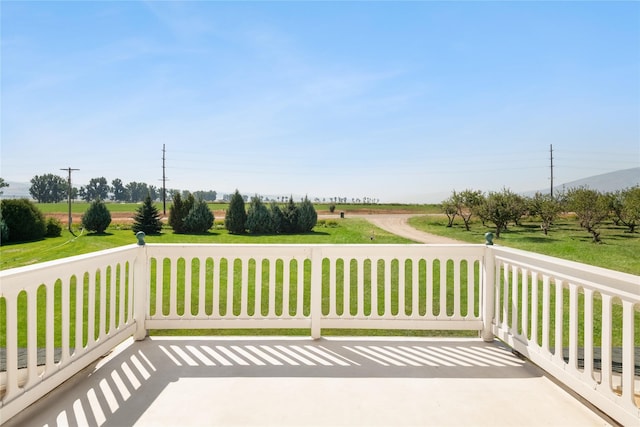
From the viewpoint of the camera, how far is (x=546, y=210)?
15.5 ft

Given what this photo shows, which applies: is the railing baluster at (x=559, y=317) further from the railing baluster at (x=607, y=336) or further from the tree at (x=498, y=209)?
the tree at (x=498, y=209)

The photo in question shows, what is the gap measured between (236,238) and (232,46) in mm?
2508

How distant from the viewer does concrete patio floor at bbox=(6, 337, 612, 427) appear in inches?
53.6

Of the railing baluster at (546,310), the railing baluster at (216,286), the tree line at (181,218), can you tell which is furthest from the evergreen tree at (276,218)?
the railing baluster at (546,310)

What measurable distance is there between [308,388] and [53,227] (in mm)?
4127

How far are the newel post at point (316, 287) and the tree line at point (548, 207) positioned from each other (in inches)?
147

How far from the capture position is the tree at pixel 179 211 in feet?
14.5

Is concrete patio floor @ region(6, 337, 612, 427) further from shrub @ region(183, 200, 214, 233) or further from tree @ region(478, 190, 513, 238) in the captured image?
tree @ region(478, 190, 513, 238)

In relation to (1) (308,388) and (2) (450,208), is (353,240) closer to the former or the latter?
(2) (450,208)

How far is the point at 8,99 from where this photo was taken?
12.7 ft

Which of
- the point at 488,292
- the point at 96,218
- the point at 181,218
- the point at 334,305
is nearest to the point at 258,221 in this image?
the point at 181,218

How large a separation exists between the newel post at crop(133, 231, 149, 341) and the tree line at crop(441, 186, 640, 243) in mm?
4676

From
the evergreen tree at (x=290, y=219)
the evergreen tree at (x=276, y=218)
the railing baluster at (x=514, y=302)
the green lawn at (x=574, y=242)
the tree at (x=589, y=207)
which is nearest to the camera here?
the railing baluster at (x=514, y=302)

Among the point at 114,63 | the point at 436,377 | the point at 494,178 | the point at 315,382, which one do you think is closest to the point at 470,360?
the point at 436,377
